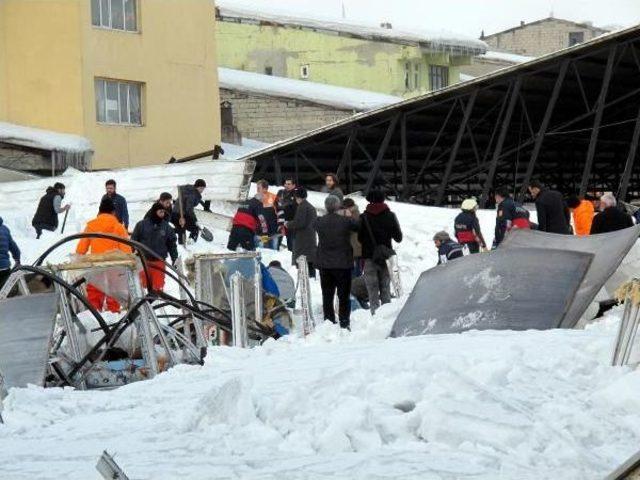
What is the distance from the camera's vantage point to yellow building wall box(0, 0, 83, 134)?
36.6 m

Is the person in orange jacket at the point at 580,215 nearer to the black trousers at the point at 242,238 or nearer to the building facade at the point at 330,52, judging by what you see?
the black trousers at the point at 242,238

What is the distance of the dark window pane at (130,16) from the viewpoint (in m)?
38.0

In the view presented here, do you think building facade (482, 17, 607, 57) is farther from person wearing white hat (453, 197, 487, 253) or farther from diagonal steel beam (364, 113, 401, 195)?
person wearing white hat (453, 197, 487, 253)

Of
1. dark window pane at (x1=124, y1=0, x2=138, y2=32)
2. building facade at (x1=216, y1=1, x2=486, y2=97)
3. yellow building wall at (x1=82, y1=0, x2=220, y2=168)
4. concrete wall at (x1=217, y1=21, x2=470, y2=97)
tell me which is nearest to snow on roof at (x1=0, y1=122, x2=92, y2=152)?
yellow building wall at (x1=82, y1=0, x2=220, y2=168)

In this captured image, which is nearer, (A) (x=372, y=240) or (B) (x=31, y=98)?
(A) (x=372, y=240)

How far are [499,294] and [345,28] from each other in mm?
43465

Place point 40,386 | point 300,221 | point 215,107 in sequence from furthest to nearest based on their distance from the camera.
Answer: point 215,107 → point 300,221 → point 40,386

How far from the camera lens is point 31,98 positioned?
37094 millimetres

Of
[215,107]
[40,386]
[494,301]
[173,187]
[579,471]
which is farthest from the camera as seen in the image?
[215,107]

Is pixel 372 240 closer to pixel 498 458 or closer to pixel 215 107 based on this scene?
pixel 498 458

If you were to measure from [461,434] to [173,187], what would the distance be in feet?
79.0

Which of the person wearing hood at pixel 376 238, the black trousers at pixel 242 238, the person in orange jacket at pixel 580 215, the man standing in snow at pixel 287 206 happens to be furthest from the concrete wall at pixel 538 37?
the person wearing hood at pixel 376 238

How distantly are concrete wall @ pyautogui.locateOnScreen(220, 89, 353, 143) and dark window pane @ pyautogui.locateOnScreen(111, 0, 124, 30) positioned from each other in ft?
32.5

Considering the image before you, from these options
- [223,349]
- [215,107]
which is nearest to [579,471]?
[223,349]
